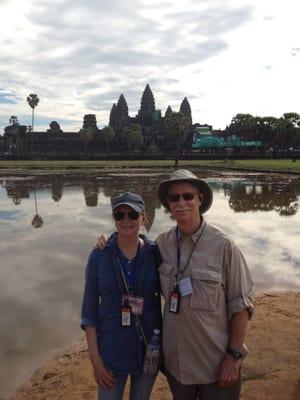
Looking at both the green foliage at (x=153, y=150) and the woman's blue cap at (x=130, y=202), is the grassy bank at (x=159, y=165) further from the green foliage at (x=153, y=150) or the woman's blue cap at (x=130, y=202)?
the woman's blue cap at (x=130, y=202)

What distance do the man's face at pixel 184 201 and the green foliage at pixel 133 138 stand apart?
8182 cm

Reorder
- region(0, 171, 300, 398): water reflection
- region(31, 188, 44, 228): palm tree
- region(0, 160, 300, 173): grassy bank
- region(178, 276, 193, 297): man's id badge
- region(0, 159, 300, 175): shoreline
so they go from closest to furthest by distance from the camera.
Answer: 1. region(178, 276, 193, 297): man's id badge
2. region(0, 171, 300, 398): water reflection
3. region(31, 188, 44, 228): palm tree
4. region(0, 159, 300, 175): shoreline
5. region(0, 160, 300, 173): grassy bank

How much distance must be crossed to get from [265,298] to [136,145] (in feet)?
266

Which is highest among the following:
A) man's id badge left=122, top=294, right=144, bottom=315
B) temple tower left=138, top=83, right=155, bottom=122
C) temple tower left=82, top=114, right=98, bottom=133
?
temple tower left=138, top=83, right=155, bottom=122

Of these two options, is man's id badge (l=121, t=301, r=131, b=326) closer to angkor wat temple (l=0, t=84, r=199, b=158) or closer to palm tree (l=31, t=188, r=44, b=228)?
palm tree (l=31, t=188, r=44, b=228)

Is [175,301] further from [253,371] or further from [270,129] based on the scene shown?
[270,129]

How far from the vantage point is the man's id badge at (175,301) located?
2.45 meters

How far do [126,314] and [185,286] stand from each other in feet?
1.26

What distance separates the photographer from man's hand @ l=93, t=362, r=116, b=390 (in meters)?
2.59

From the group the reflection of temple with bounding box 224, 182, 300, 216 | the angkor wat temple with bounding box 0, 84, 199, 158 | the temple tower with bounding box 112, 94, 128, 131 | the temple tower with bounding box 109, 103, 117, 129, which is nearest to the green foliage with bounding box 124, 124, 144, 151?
the angkor wat temple with bounding box 0, 84, 199, 158

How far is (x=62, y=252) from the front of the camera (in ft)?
30.9

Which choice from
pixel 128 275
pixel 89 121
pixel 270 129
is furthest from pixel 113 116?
pixel 128 275

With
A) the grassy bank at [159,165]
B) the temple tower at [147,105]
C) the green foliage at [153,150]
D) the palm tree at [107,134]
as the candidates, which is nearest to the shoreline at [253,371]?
the grassy bank at [159,165]

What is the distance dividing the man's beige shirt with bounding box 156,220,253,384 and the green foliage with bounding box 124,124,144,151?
82028mm
